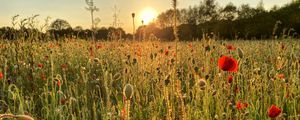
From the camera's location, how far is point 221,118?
9.50 ft

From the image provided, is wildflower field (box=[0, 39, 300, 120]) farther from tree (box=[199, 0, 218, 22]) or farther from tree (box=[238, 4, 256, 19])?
tree (box=[199, 0, 218, 22])

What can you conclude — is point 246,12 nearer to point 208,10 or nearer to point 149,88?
point 208,10

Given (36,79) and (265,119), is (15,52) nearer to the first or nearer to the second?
(36,79)

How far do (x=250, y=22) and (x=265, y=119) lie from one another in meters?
31.9

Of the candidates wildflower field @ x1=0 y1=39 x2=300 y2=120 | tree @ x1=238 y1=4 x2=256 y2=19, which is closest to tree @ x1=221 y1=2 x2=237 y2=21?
tree @ x1=238 y1=4 x2=256 y2=19

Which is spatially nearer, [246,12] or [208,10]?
[246,12]

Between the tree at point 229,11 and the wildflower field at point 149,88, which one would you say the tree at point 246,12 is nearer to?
the tree at point 229,11

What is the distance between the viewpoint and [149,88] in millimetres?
4051

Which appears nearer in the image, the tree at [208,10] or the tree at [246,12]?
the tree at [246,12]

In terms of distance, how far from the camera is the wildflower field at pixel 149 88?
276 centimetres

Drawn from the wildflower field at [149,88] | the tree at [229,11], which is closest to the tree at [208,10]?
the tree at [229,11]

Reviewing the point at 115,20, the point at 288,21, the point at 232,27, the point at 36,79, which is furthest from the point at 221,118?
the point at 288,21

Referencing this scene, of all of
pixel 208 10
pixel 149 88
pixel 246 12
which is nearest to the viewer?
pixel 149 88

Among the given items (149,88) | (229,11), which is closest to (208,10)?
(229,11)
